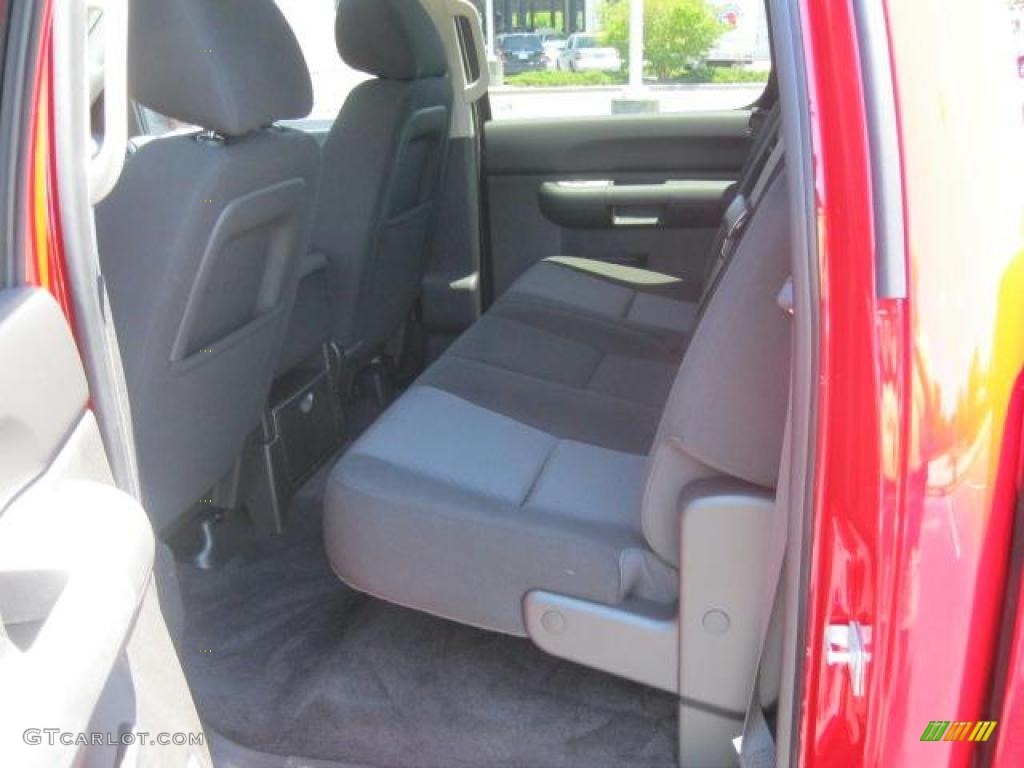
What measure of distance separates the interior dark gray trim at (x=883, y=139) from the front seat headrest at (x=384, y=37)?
5.10ft

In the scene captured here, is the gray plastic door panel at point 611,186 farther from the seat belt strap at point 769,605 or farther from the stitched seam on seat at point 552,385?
the seat belt strap at point 769,605

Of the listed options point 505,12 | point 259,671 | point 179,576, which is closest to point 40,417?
point 259,671

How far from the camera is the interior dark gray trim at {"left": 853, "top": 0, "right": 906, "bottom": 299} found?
0.78 meters

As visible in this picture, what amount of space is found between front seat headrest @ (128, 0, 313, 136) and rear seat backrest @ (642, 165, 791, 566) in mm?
664

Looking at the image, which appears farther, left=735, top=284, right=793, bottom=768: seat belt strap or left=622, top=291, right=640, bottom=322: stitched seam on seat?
left=622, top=291, right=640, bottom=322: stitched seam on seat

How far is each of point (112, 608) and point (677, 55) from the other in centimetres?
236

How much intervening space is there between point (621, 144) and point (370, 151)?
84 cm

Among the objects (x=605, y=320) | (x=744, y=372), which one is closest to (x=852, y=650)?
(x=744, y=372)

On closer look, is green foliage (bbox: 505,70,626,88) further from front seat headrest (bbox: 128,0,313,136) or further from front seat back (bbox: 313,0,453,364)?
front seat headrest (bbox: 128,0,313,136)

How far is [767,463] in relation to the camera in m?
1.16

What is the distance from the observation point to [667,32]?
9.16ft

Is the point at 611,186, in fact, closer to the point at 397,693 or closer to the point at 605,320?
the point at 605,320

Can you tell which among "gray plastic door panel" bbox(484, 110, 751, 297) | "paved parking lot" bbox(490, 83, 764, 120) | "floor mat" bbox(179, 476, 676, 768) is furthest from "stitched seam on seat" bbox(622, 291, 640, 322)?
"floor mat" bbox(179, 476, 676, 768)

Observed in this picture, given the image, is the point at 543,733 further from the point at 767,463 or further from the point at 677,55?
the point at 677,55
